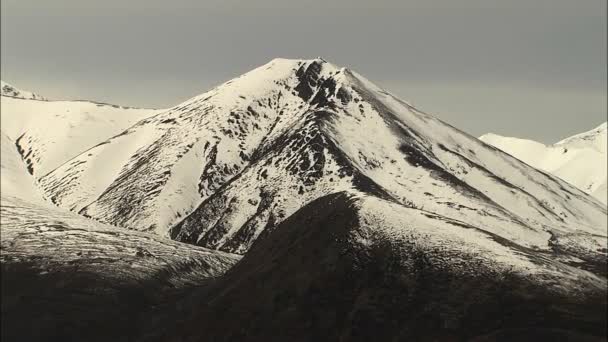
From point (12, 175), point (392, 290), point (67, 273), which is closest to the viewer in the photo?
point (392, 290)

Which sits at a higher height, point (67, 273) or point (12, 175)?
point (12, 175)

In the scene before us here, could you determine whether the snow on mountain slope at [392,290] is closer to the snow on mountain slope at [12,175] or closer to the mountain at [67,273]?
the mountain at [67,273]

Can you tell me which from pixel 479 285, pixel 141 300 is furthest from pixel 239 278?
pixel 479 285

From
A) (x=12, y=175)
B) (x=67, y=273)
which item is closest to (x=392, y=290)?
(x=67, y=273)

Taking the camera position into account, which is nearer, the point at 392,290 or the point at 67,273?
the point at 392,290

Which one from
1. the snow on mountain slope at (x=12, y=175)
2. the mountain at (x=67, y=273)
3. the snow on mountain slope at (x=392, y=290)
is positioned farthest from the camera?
the snow on mountain slope at (x=12, y=175)

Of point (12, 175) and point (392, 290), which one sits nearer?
point (392, 290)

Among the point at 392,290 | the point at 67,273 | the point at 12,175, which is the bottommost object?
the point at 392,290

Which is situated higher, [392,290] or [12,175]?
[12,175]

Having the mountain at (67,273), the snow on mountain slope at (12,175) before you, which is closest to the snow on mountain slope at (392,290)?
the mountain at (67,273)

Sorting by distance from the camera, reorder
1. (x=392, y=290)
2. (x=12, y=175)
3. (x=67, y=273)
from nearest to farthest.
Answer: (x=392, y=290), (x=12, y=175), (x=67, y=273)

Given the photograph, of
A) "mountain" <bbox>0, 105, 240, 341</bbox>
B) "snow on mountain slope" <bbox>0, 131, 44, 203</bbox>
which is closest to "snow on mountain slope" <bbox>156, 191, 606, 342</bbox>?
"mountain" <bbox>0, 105, 240, 341</bbox>

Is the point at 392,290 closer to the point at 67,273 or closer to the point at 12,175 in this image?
the point at 67,273

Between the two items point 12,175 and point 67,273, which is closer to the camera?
point 12,175
